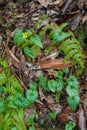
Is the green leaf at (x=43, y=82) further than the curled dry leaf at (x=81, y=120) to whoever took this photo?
Yes

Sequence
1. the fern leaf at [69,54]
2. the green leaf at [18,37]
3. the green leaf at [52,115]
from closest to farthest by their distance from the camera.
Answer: the green leaf at [52,115] → the fern leaf at [69,54] → the green leaf at [18,37]

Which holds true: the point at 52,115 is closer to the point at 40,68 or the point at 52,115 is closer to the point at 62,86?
the point at 62,86

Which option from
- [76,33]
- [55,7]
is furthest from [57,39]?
[55,7]

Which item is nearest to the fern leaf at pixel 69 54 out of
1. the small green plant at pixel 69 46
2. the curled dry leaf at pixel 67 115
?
the small green plant at pixel 69 46

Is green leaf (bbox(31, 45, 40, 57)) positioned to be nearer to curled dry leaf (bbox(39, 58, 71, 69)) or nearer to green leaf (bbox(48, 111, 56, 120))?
curled dry leaf (bbox(39, 58, 71, 69))

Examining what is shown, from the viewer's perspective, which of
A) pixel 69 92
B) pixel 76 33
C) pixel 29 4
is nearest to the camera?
pixel 69 92

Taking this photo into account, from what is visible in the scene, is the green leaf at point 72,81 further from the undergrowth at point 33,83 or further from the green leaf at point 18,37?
the green leaf at point 18,37

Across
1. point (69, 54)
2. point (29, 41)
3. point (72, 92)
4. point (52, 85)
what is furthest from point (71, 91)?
point (29, 41)

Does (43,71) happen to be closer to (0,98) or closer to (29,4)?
(0,98)
